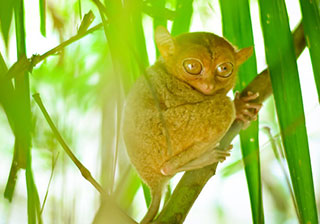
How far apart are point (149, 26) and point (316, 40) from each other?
191 cm

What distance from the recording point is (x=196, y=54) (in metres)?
1.97

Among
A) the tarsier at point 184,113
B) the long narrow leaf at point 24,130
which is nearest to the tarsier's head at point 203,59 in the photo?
the tarsier at point 184,113

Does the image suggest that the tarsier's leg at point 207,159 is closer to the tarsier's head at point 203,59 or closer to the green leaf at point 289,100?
the tarsier's head at point 203,59

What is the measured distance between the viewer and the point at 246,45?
1378mm

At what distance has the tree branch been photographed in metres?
1.33

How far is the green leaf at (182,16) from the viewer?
1.25 metres

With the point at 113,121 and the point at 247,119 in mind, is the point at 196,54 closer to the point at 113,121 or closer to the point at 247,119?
the point at 247,119

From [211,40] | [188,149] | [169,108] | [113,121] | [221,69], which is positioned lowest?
[113,121]

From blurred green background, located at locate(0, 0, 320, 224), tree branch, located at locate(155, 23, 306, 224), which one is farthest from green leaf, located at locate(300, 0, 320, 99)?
tree branch, located at locate(155, 23, 306, 224)

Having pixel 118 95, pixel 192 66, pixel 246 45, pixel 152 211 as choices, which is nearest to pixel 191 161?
pixel 152 211

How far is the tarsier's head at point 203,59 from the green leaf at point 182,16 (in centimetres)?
32

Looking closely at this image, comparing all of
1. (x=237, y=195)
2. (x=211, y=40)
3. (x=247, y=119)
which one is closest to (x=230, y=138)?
(x=247, y=119)

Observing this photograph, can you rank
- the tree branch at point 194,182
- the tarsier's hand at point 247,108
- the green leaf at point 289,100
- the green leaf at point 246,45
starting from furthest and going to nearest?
the tarsier's hand at point 247,108
the tree branch at point 194,182
the green leaf at point 246,45
the green leaf at point 289,100

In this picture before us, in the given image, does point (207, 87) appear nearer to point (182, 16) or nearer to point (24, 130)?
point (182, 16)
